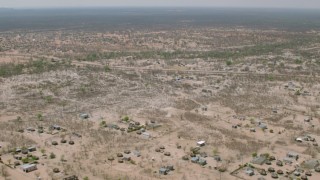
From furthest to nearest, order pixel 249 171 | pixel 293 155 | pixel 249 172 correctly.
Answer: pixel 293 155 → pixel 249 171 → pixel 249 172

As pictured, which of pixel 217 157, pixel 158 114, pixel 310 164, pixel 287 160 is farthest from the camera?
pixel 158 114

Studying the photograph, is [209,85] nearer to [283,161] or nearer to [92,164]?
[283,161]

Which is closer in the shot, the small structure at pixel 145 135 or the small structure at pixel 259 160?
the small structure at pixel 259 160

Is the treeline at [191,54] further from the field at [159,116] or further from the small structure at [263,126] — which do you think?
the small structure at [263,126]

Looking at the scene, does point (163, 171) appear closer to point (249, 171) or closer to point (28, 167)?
point (249, 171)

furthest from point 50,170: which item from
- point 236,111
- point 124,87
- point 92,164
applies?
point 124,87

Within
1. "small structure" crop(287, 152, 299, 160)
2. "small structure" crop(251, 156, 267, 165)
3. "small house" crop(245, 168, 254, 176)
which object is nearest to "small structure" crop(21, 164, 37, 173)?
"small house" crop(245, 168, 254, 176)

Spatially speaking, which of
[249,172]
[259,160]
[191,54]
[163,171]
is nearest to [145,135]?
[163,171]

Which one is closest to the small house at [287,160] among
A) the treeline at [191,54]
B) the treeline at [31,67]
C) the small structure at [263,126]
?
the small structure at [263,126]

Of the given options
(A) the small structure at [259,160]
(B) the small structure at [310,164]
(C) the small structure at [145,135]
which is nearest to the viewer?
(B) the small structure at [310,164]
